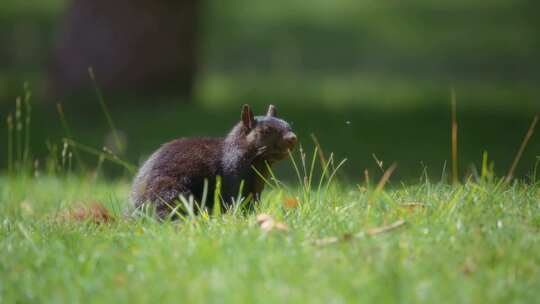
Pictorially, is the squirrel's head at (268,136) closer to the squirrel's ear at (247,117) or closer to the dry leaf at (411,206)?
the squirrel's ear at (247,117)

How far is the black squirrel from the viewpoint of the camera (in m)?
5.43

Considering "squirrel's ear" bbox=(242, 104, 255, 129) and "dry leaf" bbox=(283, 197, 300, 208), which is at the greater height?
"squirrel's ear" bbox=(242, 104, 255, 129)

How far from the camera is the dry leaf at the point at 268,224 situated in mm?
4230

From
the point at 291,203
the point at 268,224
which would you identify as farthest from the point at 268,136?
the point at 268,224

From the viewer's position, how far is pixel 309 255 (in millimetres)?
3844

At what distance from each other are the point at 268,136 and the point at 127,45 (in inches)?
268

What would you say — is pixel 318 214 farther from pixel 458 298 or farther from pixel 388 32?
pixel 388 32

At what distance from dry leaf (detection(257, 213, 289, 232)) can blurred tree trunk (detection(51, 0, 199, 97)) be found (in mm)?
7794

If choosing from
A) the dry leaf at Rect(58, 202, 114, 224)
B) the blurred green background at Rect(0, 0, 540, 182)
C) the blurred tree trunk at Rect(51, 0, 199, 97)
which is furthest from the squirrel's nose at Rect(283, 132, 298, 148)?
the blurred tree trunk at Rect(51, 0, 199, 97)

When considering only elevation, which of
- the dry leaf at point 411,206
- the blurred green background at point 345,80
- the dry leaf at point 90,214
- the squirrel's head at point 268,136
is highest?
the squirrel's head at point 268,136

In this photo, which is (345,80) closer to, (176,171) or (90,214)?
(176,171)

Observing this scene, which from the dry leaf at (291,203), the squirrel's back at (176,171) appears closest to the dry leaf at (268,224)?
the dry leaf at (291,203)

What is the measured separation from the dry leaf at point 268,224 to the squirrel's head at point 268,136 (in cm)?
101

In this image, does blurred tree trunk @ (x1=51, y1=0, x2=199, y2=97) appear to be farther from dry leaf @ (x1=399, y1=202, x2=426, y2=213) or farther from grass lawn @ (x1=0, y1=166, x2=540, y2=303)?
dry leaf @ (x1=399, y1=202, x2=426, y2=213)
